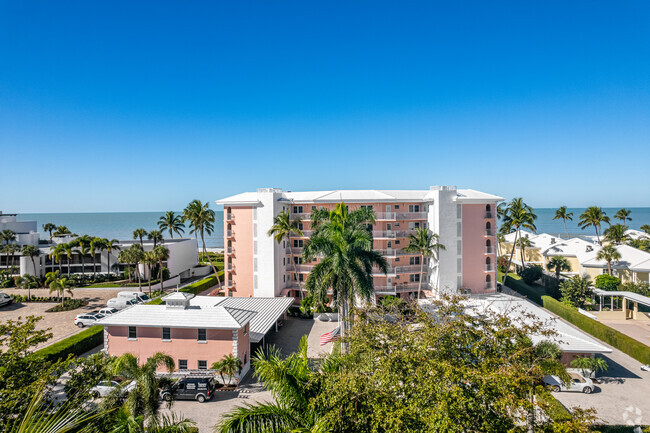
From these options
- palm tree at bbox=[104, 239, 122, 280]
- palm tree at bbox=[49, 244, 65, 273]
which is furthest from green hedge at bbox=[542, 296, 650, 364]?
palm tree at bbox=[49, 244, 65, 273]

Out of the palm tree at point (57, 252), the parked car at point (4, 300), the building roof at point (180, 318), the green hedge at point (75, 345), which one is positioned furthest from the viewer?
the palm tree at point (57, 252)

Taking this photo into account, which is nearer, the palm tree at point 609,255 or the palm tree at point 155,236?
the palm tree at point 609,255

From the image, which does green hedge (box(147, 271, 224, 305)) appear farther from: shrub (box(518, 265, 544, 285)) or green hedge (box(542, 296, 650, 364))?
shrub (box(518, 265, 544, 285))

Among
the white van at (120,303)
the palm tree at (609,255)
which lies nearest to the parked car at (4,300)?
the white van at (120,303)

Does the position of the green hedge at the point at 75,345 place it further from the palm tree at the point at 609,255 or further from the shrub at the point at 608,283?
the palm tree at the point at 609,255

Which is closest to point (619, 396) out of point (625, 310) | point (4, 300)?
point (625, 310)

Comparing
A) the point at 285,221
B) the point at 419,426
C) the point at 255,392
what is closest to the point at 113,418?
the point at 419,426
